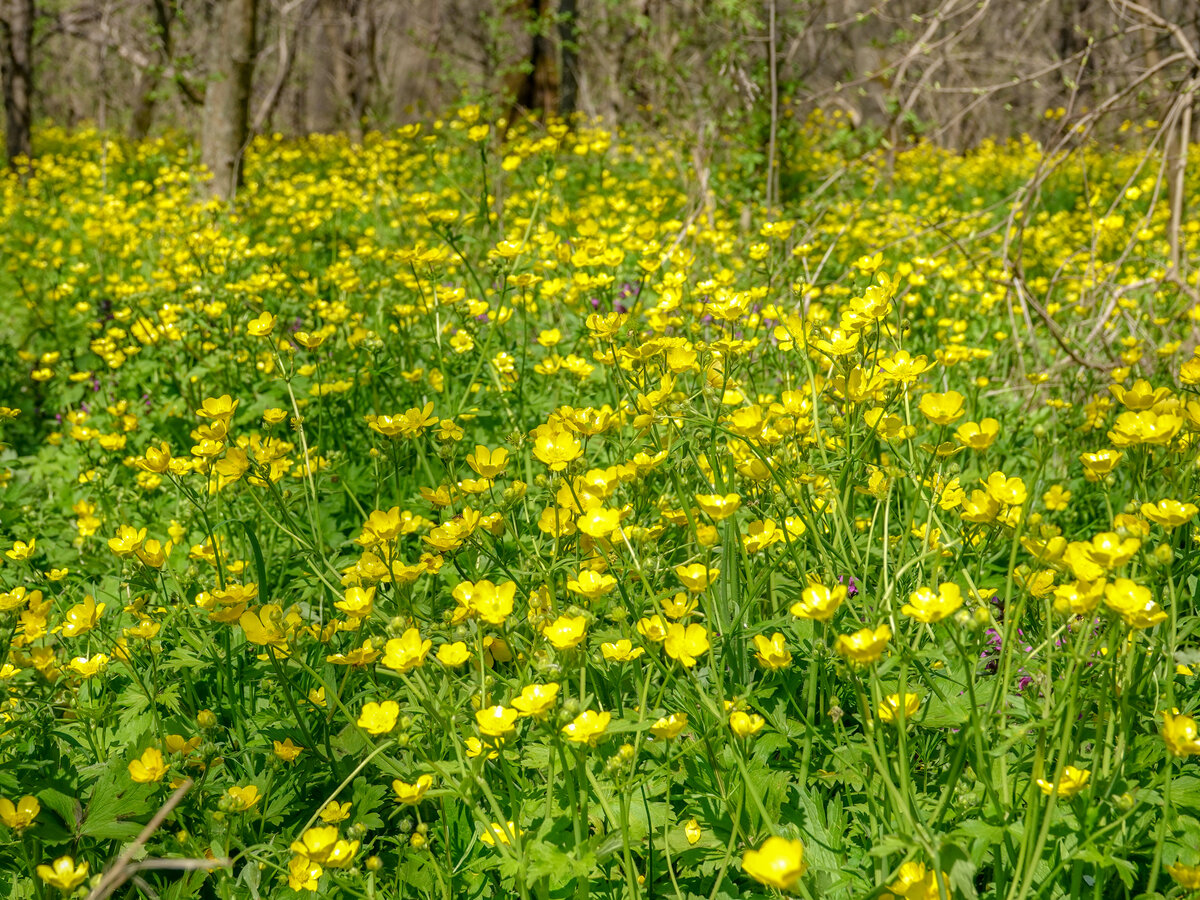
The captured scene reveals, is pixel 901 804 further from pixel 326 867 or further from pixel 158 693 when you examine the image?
pixel 158 693

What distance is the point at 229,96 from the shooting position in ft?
20.9

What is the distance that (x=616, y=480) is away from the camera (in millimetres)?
1717

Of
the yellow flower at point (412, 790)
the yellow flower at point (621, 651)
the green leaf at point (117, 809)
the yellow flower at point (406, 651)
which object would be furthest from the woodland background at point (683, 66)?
the green leaf at point (117, 809)

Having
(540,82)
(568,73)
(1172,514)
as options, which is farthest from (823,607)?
(540,82)

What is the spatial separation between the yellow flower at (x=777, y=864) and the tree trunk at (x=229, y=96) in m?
5.98

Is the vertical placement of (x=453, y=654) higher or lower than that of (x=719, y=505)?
lower

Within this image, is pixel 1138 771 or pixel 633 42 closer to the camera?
pixel 1138 771

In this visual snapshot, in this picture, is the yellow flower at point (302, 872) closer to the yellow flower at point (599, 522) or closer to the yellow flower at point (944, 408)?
the yellow flower at point (599, 522)

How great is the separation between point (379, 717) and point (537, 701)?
28 centimetres

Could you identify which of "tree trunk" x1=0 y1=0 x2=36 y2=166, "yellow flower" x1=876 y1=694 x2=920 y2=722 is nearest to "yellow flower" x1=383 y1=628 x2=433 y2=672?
"yellow flower" x1=876 y1=694 x2=920 y2=722

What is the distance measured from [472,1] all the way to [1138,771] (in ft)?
68.3

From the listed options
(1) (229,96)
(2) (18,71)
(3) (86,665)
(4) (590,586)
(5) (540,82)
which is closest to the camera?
(4) (590,586)

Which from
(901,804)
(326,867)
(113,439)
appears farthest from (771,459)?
(113,439)

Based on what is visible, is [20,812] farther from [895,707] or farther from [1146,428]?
[1146,428]
